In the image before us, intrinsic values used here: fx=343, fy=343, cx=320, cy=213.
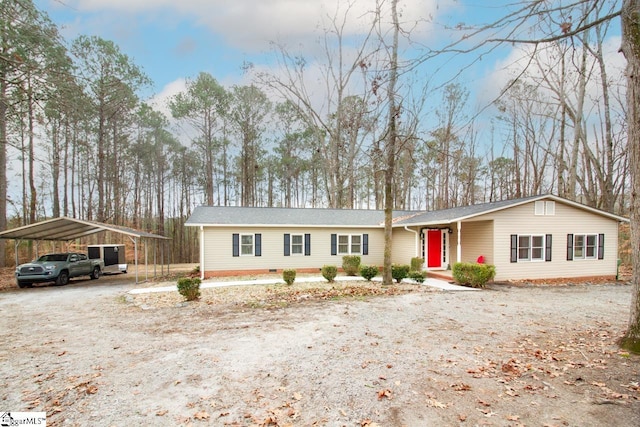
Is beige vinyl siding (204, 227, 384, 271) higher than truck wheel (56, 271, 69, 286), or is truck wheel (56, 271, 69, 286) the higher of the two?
beige vinyl siding (204, 227, 384, 271)

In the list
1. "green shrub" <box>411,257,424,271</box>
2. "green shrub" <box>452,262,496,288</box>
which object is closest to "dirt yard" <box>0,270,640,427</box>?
"green shrub" <box>452,262,496,288</box>

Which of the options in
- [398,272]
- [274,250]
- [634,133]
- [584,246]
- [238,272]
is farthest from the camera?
[274,250]

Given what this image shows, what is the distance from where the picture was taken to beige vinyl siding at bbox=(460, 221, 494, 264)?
14.1m

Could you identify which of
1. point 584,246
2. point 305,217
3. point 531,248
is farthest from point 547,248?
point 305,217

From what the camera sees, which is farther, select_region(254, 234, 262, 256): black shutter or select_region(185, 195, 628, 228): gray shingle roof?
select_region(254, 234, 262, 256): black shutter

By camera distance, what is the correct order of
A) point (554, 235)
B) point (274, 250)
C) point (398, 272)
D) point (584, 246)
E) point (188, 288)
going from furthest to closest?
point (274, 250), point (584, 246), point (554, 235), point (398, 272), point (188, 288)

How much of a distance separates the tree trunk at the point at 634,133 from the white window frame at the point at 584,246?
39.5 feet

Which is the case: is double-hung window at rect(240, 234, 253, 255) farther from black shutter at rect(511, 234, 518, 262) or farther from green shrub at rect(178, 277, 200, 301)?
black shutter at rect(511, 234, 518, 262)

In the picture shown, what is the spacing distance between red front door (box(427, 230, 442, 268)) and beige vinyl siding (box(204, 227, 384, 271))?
2.89 m

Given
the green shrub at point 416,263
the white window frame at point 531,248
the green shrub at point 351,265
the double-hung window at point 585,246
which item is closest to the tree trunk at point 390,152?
the green shrub at point 416,263

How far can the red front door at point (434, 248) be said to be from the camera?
664 inches

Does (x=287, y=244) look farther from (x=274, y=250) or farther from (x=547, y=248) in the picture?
(x=547, y=248)

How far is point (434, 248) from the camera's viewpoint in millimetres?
17031

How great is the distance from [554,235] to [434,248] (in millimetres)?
4990
